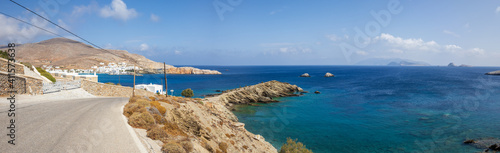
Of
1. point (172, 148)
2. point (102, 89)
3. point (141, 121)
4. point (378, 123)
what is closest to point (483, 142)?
point (378, 123)

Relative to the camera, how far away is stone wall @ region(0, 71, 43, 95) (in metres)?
19.0

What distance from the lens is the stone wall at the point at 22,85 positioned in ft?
62.4

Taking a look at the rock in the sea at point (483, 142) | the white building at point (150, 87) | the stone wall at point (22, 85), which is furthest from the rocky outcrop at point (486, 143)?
the white building at point (150, 87)

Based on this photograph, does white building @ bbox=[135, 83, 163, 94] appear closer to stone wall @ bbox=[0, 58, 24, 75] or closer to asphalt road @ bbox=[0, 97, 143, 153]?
stone wall @ bbox=[0, 58, 24, 75]

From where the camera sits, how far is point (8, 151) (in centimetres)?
761

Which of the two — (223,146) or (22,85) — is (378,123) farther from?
(22,85)

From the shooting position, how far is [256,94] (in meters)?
59.8

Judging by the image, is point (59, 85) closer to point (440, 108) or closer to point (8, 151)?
point (8, 151)

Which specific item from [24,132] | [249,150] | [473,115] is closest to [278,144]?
[249,150]

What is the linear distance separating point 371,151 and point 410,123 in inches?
619

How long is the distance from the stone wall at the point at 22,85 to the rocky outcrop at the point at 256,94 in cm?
3252

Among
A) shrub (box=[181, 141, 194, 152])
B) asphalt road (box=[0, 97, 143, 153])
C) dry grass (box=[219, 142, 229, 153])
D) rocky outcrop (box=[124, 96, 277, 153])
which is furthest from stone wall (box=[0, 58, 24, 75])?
shrub (box=[181, 141, 194, 152])

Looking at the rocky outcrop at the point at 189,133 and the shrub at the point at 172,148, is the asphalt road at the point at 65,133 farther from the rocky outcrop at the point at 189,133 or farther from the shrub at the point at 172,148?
the rocky outcrop at the point at 189,133

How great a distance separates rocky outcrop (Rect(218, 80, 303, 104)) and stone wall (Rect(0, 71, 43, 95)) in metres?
32.5
